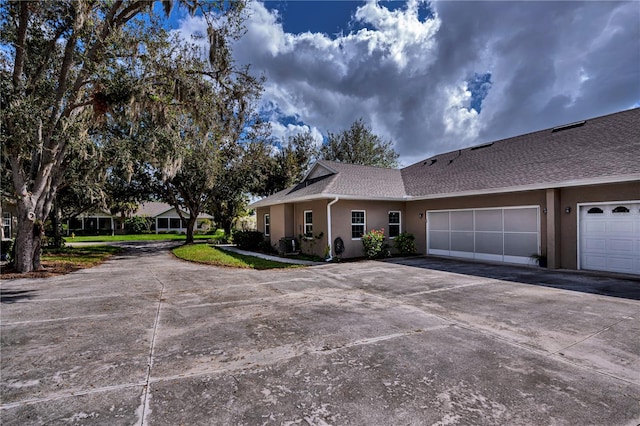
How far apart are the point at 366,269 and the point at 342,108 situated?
21.4 m

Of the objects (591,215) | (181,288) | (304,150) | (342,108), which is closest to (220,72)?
(181,288)

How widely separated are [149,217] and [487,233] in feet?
137

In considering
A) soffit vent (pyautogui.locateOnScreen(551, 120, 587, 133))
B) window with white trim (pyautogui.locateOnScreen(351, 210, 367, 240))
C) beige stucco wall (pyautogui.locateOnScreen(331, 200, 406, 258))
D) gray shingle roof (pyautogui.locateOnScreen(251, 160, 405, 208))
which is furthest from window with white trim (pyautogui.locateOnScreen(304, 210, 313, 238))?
soffit vent (pyautogui.locateOnScreen(551, 120, 587, 133))

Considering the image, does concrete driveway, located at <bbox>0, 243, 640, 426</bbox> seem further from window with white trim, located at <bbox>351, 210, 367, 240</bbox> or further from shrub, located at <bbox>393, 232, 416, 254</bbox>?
shrub, located at <bbox>393, 232, 416, 254</bbox>

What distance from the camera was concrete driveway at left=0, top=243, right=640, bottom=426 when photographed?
2.69m

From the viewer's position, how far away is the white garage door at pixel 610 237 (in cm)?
855

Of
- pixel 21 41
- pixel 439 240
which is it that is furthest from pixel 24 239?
pixel 439 240

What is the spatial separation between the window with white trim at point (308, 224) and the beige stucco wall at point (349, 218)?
1.77m

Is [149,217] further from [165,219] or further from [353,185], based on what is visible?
[353,185]

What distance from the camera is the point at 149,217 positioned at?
41.1 meters

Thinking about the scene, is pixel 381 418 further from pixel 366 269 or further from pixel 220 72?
pixel 220 72

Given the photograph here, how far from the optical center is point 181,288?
26.1 feet

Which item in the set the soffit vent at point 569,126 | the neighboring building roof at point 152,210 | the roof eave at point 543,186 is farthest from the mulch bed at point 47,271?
the neighboring building roof at point 152,210

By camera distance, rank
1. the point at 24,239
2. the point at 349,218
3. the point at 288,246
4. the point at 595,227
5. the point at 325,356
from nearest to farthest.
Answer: the point at 325,356
the point at 595,227
the point at 24,239
the point at 349,218
the point at 288,246
